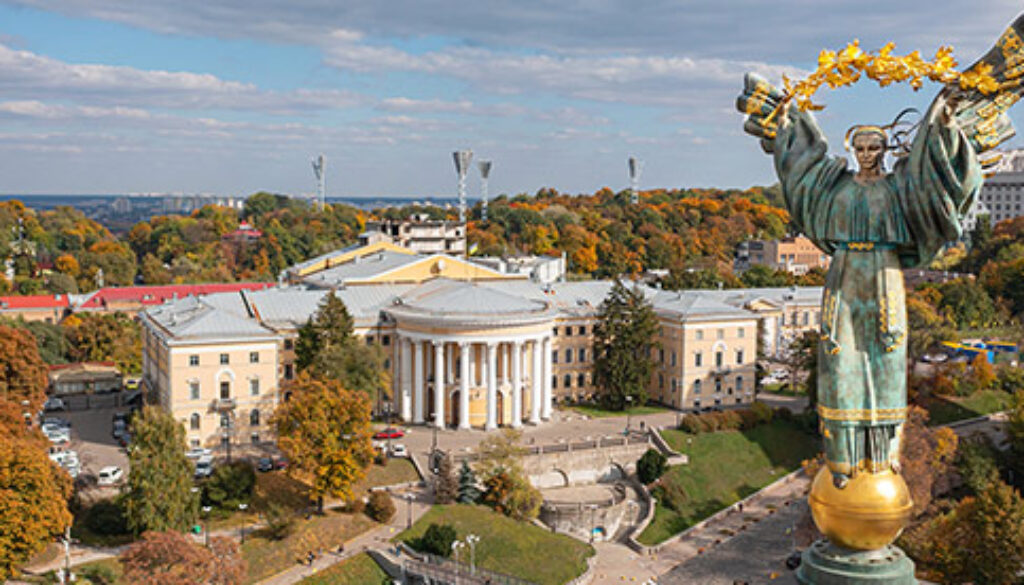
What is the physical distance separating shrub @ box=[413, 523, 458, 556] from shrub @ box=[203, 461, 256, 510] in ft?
29.1

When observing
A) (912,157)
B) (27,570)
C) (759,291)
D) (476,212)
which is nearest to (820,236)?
(912,157)

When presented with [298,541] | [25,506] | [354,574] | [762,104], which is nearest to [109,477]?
[25,506]

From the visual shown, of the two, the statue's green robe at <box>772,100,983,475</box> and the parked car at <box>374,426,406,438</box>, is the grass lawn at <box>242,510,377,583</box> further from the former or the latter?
the statue's green robe at <box>772,100,983,475</box>

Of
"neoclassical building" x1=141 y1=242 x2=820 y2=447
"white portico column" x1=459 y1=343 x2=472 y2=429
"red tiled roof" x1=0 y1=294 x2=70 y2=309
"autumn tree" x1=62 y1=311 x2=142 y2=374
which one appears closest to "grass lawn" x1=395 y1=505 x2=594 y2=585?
"white portico column" x1=459 y1=343 x2=472 y2=429

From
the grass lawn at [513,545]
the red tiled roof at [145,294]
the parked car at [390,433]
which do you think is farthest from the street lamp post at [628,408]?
the red tiled roof at [145,294]

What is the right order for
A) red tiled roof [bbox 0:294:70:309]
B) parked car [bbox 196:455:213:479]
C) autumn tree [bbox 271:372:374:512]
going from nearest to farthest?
autumn tree [bbox 271:372:374:512] < parked car [bbox 196:455:213:479] < red tiled roof [bbox 0:294:70:309]

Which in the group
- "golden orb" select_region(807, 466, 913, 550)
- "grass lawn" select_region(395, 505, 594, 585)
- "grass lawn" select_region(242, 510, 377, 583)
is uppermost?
"golden orb" select_region(807, 466, 913, 550)

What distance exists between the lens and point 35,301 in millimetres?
97250

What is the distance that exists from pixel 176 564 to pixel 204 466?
51.3ft

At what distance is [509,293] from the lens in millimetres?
71625

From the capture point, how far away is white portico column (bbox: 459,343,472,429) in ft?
206

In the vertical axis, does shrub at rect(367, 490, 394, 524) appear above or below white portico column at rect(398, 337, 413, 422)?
below

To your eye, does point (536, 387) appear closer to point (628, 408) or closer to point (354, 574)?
point (628, 408)

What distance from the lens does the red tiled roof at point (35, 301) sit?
95250 millimetres
